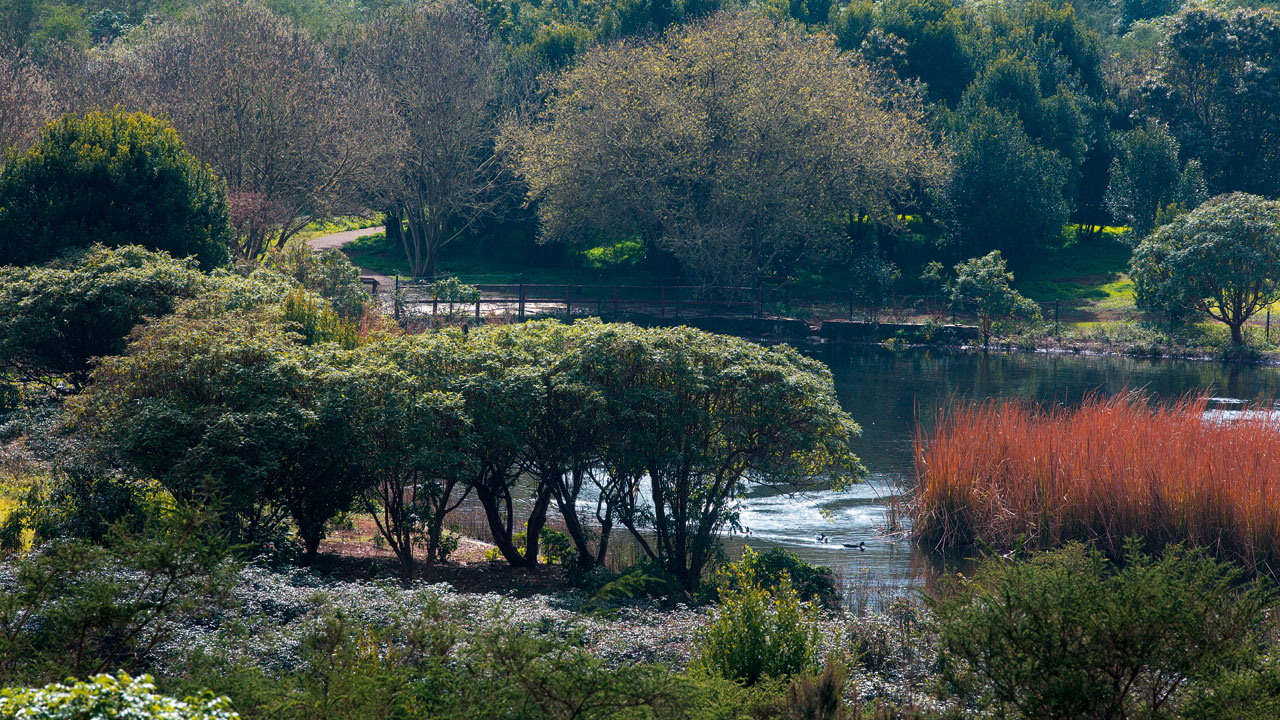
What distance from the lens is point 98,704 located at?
4.75 meters

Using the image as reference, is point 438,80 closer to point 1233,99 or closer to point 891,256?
point 891,256

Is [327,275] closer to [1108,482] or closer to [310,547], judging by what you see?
[310,547]

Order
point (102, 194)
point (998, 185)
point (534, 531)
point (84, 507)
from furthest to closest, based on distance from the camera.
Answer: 1. point (998, 185)
2. point (102, 194)
3. point (534, 531)
4. point (84, 507)

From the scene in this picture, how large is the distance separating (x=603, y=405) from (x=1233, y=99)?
50.4 m

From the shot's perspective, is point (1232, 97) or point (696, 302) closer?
point (696, 302)

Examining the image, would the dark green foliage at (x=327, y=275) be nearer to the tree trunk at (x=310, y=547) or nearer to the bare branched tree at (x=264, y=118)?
the bare branched tree at (x=264, y=118)

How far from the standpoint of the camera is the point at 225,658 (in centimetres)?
758

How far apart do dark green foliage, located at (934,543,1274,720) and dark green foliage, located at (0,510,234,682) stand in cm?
519

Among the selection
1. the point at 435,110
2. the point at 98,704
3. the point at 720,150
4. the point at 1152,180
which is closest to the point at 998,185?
the point at 1152,180

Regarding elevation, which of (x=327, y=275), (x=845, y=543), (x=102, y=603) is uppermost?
(x=327, y=275)

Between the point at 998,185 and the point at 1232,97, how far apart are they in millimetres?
13350

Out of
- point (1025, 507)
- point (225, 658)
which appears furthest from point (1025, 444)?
point (225, 658)

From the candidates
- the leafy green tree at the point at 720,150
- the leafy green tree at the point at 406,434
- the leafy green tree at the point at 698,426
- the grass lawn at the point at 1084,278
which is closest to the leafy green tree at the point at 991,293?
the grass lawn at the point at 1084,278

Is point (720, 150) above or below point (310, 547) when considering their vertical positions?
above
